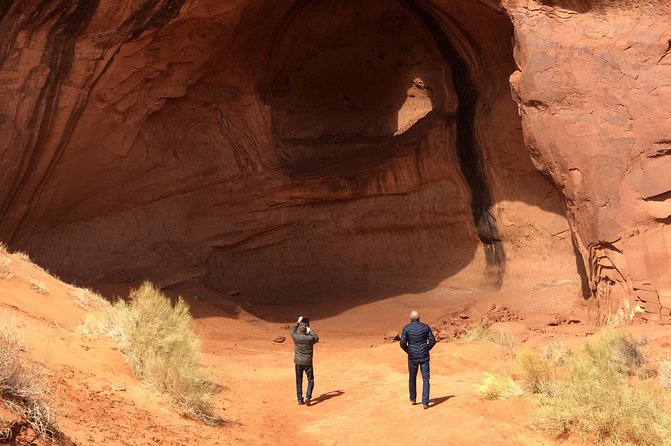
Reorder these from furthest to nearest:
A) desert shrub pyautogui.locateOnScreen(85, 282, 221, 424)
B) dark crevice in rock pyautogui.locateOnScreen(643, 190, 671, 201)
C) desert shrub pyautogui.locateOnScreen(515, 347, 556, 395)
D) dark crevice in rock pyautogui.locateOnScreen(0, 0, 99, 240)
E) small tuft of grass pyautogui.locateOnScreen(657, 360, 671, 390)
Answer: dark crevice in rock pyautogui.locateOnScreen(0, 0, 99, 240), dark crevice in rock pyautogui.locateOnScreen(643, 190, 671, 201), small tuft of grass pyautogui.locateOnScreen(657, 360, 671, 390), desert shrub pyautogui.locateOnScreen(515, 347, 556, 395), desert shrub pyautogui.locateOnScreen(85, 282, 221, 424)

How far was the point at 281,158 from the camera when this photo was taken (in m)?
18.8

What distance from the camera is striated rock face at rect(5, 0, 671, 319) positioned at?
12898mm

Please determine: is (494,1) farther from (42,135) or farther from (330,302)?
(42,135)

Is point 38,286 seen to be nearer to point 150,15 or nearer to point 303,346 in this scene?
point 303,346

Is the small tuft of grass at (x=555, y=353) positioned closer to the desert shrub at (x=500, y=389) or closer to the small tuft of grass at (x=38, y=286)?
the desert shrub at (x=500, y=389)

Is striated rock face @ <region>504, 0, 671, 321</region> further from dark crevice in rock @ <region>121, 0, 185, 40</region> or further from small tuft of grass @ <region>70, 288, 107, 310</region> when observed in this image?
small tuft of grass @ <region>70, 288, 107, 310</region>

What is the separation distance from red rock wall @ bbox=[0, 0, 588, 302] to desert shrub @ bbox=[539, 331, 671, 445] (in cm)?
921

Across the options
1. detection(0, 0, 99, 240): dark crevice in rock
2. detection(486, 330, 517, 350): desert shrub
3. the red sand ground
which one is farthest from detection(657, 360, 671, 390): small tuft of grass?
detection(0, 0, 99, 240): dark crevice in rock

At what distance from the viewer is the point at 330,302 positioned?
17.6 meters

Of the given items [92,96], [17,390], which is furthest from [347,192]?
[17,390]

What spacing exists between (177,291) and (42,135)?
4465 mm

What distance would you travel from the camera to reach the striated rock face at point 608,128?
1207 centimetres

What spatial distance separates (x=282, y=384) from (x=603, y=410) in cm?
518

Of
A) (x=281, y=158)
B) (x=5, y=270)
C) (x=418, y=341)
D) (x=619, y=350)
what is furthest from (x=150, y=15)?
(x=619, y=350)
